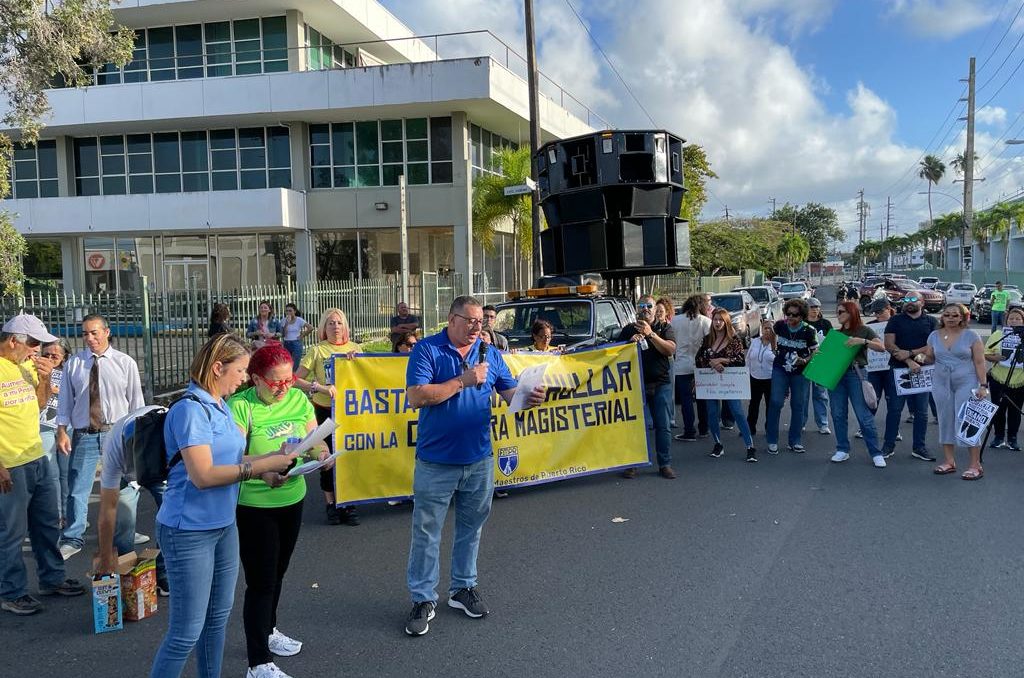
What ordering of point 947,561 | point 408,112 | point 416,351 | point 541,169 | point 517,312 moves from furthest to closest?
point 408,112 < point 541,169 < point 517,312 < point 947,561 < point 416,351

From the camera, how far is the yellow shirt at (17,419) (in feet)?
16.0

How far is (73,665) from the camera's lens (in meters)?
4.21

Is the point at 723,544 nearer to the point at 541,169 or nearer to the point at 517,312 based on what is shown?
the point at 517,312

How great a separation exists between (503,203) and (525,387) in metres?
20.9

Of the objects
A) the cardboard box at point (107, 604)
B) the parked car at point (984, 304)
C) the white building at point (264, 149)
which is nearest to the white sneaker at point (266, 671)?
the cardboard box at point (107, 604)

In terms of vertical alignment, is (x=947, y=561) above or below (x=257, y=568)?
below

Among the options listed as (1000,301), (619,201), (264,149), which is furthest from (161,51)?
(1000,301)

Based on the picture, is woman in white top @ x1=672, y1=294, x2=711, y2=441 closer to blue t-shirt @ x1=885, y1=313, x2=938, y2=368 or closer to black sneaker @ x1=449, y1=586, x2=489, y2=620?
blue t-shirt @ x1=885, y1=313, x2=938, y2=368

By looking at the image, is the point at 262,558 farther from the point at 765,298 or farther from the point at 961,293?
the point at 961,293

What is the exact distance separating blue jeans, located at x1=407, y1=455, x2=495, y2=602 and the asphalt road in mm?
254

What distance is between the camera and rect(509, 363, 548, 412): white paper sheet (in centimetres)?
500

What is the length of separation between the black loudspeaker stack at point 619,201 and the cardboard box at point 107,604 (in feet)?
28.3

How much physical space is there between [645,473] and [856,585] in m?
3.38

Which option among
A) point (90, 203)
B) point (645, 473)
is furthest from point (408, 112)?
point (645, 473)
